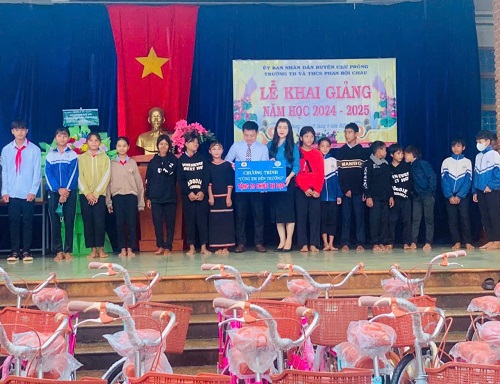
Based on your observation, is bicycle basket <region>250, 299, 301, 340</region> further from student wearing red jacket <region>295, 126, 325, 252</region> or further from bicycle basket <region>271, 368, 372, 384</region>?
student wearing red jacket <region>295, 126, 325, 252</region>

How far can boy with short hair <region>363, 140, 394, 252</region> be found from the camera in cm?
888

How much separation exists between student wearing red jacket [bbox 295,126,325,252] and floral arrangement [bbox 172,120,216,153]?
1199 mm

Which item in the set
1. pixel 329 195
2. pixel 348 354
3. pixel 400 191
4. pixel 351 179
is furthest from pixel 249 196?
pixel 348 354

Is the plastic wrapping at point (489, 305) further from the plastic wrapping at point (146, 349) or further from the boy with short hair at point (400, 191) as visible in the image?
the boy with short hair at point (400, 191)

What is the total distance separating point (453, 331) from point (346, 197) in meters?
3.40

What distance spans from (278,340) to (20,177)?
5.98 meters

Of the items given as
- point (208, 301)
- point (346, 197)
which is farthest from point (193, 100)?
point (208, 301)

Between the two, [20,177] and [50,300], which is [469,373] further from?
[20,177]

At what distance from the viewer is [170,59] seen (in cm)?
977

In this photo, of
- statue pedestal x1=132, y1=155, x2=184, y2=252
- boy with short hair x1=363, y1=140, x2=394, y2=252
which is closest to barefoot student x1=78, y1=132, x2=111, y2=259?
statue pedestal x1=132, y1=155, x2=184, y2=252

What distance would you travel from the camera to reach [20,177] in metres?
8.25

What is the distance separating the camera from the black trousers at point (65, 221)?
8390 millimetres

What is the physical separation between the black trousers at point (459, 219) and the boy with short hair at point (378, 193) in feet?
2.61

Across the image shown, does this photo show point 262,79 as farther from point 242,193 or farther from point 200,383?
point 200,383
